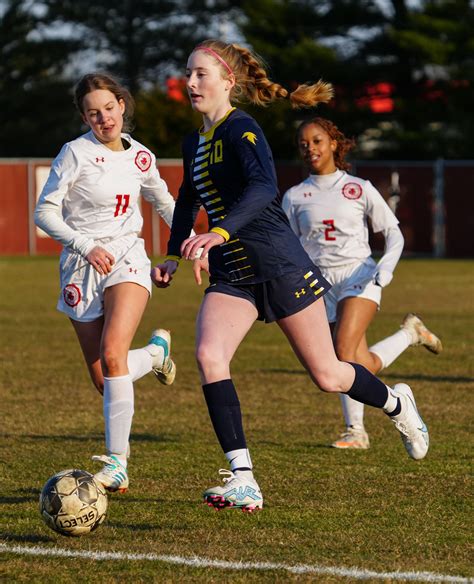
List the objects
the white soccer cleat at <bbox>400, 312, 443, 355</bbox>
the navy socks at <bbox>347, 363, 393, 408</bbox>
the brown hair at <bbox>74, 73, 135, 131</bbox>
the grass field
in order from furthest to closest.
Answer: the white soccer cleat at <bbox>400, 312, 443, 355</bbox>
the brown hair at <bbox>74, 73, 135, 131</bbox>
the navy socks at <bbox>347, 363, 393, 408</bbox>
the grass field

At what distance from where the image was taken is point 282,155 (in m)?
47.3

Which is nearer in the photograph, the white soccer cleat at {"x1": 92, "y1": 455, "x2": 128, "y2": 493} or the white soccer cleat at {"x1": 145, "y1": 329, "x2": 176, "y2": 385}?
the white soccer cleat at {"x1": 92, "y1": 455, "x2": 128, "y2": 493}

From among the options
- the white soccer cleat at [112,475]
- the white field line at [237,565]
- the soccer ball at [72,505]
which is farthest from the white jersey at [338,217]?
the white field line at [237,565]

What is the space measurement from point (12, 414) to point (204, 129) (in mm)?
4252

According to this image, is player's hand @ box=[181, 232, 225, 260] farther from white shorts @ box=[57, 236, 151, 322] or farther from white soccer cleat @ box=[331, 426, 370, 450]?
white soccer cleat @ box=[331, 426, 370, 450]

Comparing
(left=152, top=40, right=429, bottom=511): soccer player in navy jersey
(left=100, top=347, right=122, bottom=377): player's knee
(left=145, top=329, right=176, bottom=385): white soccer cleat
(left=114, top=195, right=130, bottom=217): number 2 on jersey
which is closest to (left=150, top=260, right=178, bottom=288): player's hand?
(left=152, top=40, right=429, bottom=511): soccer player in navy jersey

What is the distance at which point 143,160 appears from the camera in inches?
290

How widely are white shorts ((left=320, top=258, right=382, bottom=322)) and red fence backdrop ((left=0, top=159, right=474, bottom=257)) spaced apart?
29.7 meters

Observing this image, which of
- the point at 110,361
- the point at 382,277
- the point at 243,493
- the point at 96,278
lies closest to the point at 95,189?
the point at 96,278

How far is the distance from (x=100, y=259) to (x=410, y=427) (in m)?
1.86

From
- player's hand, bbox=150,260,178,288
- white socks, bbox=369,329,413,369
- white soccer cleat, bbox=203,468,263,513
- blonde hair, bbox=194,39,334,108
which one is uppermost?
blonde hair, bbox=194,39,334,108

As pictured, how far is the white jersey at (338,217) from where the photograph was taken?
887 cm

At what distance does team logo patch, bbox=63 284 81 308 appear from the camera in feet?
23.5

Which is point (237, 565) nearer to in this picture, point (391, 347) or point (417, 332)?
point (391, 347)
